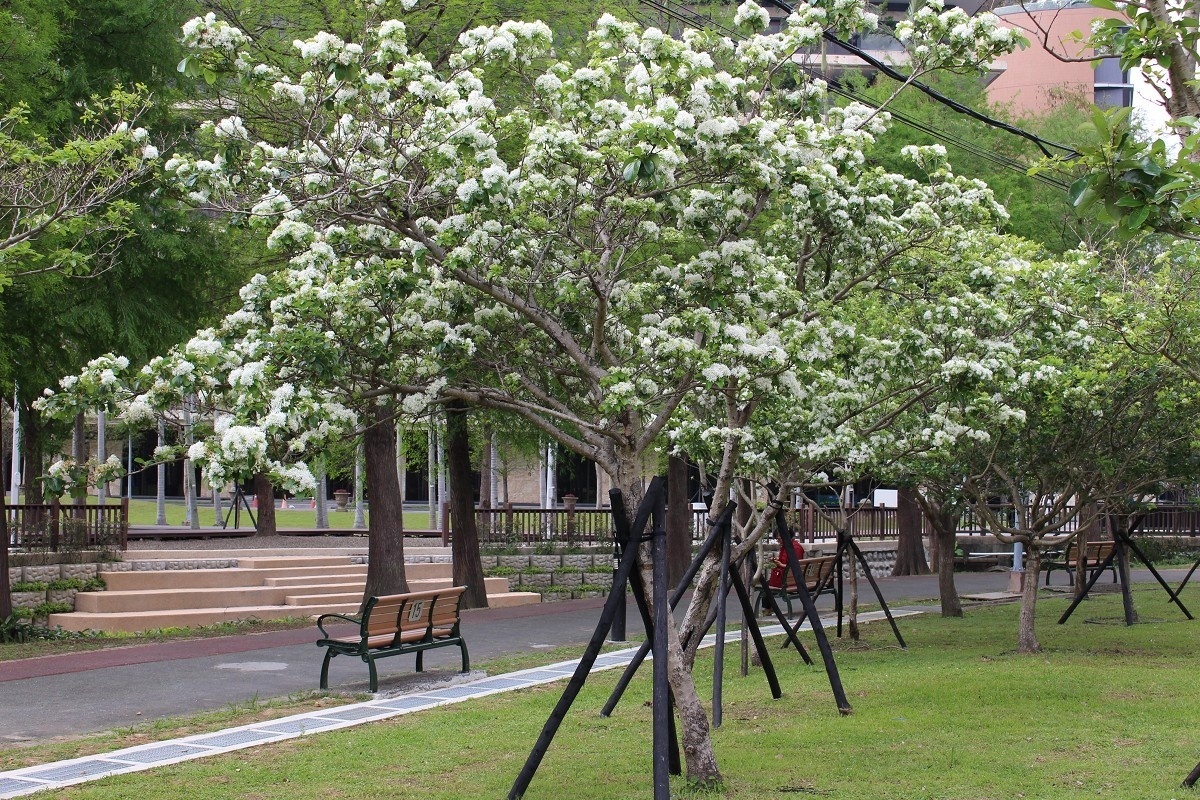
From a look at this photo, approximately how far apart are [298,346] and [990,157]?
18.4 m

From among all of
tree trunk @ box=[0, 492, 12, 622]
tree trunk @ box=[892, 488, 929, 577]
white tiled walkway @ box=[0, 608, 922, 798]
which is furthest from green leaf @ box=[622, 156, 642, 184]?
tree trunk @ box=[892, 488, 929, 577]

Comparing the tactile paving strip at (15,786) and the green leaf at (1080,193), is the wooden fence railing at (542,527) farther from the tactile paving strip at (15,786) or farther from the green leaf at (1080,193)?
the green leaf at (1080,193)

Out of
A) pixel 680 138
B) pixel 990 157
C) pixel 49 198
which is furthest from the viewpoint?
pixel 990 157

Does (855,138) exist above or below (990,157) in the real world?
below

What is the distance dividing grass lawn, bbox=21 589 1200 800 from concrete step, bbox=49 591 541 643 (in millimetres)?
7977

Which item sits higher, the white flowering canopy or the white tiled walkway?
the white flowering canopy

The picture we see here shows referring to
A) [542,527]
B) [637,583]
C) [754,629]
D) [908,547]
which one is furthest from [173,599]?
[908,547]

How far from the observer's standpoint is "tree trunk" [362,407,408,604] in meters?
18.1

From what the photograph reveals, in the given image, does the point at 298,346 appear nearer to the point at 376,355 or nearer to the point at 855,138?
the point at 376,355

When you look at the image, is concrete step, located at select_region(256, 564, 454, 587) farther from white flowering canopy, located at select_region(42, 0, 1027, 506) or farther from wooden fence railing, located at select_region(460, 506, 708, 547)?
white flowering canopy, located at select_region(42, 0, 1027, 506)

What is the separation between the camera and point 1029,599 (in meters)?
14.0

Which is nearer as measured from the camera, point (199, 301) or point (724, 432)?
point (724, 432)

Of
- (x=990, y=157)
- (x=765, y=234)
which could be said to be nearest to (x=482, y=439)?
(x=990, y=157)

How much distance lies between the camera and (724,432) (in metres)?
8.56
